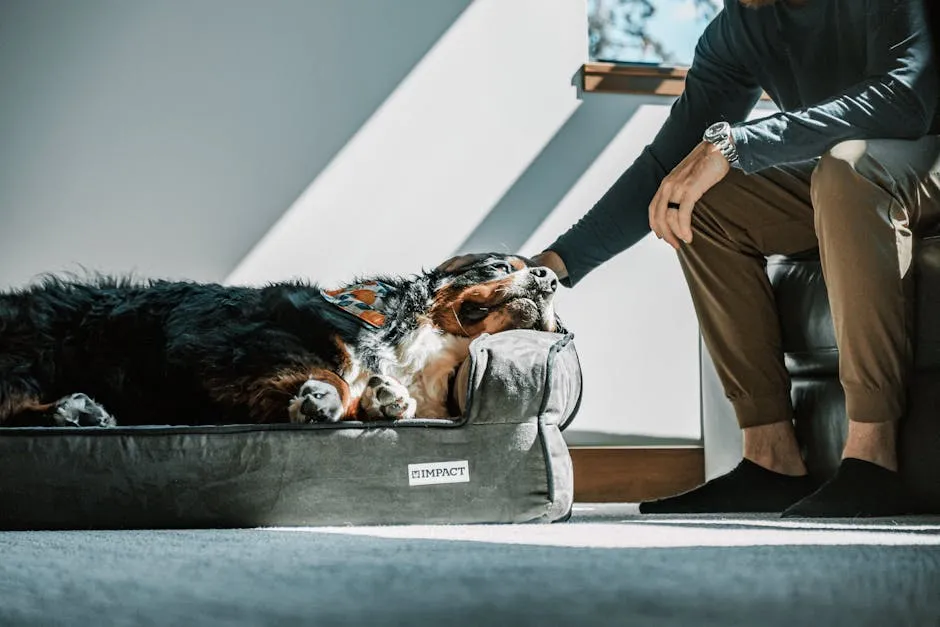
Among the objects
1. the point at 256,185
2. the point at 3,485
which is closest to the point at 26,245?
the point at 256,185

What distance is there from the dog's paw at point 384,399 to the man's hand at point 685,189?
671 mm

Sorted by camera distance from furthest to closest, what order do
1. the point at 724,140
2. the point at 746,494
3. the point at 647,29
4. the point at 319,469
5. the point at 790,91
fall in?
1. the point at 647,29
2. the point at 790,91
3. the point at 746,494
4. the point at 724,140
5. the point at 319,469

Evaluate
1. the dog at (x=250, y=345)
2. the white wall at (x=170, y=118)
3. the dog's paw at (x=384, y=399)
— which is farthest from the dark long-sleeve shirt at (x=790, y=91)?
the white wall at (x=170, y=118)

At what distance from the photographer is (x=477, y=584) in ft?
3.15

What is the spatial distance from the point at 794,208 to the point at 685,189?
0.77 feet

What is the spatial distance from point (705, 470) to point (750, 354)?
3.31ft

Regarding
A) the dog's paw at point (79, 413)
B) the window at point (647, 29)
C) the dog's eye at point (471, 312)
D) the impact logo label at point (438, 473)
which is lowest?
the impact logo label at point (438, 473)

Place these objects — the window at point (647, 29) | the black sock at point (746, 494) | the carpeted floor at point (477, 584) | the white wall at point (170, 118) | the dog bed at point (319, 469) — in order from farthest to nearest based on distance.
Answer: the window at point (647, 29) < the white wall at point (170, 118) < the black sock at point (746, 494) < the dog bed at point (319, 469) < the carpeted floor at point (477, 584)

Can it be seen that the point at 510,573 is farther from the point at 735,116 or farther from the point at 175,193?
the point at 175,193

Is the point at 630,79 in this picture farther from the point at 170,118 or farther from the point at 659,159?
the point at 170,118

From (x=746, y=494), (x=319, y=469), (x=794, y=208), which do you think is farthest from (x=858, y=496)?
(x=319, y=469)

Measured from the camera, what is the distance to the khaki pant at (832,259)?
6.16 ft

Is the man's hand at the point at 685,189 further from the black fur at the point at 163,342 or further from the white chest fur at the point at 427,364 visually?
the black fur at the point at 163,342

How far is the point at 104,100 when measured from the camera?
299 cm
